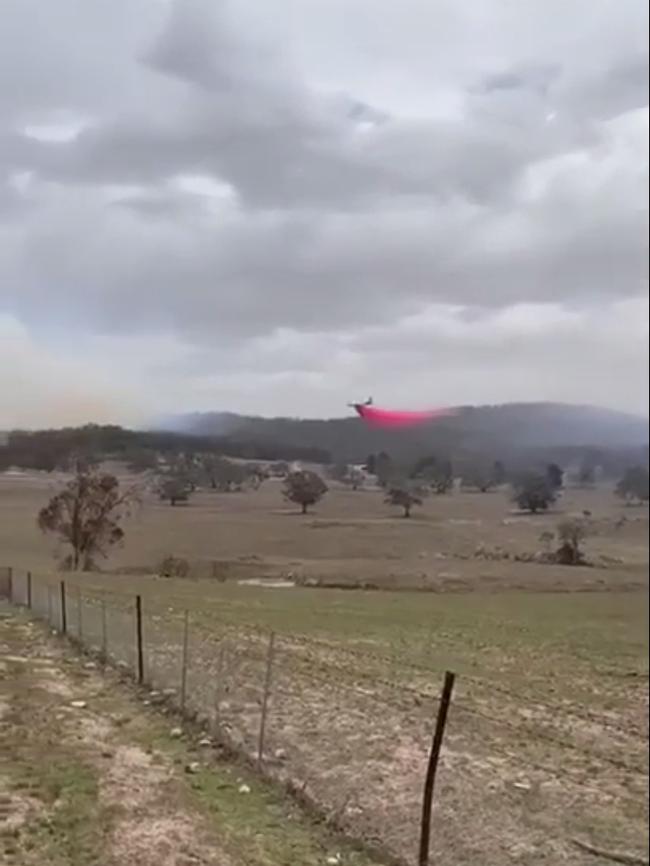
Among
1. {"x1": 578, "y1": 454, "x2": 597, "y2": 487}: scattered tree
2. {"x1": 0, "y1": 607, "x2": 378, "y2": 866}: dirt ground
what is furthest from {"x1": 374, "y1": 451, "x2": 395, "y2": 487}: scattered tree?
{"x1": 0, "y1": 607, "x2": 378, "y2": 866}: dirt ground

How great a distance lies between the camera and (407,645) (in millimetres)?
3561

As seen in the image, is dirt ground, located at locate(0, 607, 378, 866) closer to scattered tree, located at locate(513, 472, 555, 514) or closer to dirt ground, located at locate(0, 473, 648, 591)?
dirt ground, located at locate(0, 473, 648, 591)

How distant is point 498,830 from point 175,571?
54.2 inches

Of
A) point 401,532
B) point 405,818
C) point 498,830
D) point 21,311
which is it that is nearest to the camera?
point 401,532

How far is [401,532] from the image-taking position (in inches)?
64.5

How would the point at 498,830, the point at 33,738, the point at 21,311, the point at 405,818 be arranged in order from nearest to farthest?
the point at 21,311 → the point at 498,830 → the point at 405,818 → the point at 33,738

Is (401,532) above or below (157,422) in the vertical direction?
below

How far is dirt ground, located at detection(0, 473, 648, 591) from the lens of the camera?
101cm

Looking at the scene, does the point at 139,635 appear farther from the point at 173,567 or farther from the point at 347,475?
the point at 347,475

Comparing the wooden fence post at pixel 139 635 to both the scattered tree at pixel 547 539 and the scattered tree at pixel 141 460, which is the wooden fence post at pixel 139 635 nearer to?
the scattered tree at pixel 141 460

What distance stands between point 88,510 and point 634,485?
1427mm

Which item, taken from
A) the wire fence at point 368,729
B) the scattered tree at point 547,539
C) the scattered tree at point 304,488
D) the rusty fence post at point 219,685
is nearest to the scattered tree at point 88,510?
the wire fence at point 368,729

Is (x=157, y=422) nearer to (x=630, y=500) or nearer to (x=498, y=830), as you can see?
(x=630, y=500)

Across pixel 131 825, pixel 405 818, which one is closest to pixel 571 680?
pixel 405 818
